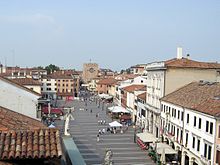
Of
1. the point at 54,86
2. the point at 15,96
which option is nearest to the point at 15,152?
the point at 15,96

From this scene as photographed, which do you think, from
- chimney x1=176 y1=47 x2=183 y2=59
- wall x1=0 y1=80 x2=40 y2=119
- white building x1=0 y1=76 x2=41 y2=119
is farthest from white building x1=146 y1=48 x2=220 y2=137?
white building x1=0 y1=76 x2=41 y2=119

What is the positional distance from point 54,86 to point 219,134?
101971 millimetres

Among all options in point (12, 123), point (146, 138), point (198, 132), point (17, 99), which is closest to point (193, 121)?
point (198, 132)

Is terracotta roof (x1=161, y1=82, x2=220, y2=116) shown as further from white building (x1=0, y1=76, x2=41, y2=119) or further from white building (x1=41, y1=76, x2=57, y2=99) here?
white building (x1=41, y1=76, x2=57, y2=99)

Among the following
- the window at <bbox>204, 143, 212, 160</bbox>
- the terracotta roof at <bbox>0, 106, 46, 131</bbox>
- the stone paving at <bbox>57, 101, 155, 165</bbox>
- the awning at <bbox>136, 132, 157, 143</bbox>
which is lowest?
the stone paving at <bbox>57, 101, 155, 165</bbox>

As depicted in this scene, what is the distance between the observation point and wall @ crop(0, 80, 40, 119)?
1803 centimetres

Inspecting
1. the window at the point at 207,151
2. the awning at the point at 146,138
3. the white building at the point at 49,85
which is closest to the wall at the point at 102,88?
the white building at the point at 49,85

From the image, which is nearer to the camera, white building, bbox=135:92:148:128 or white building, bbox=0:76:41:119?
white building, bbox=0:76:41:119

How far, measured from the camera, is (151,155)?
3847 cm

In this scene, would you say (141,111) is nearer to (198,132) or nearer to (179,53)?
(179,53)

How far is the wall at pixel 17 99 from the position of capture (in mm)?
18031

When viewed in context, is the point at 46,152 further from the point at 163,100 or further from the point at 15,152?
the point at 163,100

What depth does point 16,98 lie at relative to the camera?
18.7 m

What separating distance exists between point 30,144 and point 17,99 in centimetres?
1244
